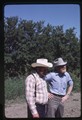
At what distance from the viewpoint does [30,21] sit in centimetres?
13588

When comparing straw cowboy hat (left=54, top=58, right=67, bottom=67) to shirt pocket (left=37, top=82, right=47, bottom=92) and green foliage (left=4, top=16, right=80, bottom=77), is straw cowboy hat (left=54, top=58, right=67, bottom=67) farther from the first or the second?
shirt pocket (left=37, top=82, right=47, bottom=92)

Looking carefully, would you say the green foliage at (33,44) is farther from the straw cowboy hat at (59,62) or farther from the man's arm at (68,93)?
the man's arm at (68,93)

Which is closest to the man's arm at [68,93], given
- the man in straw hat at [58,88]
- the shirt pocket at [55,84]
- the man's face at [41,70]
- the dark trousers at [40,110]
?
the man in straw hat at [58,88]

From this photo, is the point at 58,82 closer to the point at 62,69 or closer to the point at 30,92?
the point at 62,69

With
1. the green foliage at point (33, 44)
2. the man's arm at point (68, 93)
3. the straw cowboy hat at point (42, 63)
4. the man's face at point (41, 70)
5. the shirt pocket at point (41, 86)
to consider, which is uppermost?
the green foliage at point (33, 44)

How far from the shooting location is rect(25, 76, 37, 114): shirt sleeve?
13588 cm

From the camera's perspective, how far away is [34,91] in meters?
136

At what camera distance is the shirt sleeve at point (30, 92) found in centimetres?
13588

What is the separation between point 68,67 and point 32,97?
1.62 ft

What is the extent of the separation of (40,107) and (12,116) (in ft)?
1.02

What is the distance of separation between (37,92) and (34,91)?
0.03m

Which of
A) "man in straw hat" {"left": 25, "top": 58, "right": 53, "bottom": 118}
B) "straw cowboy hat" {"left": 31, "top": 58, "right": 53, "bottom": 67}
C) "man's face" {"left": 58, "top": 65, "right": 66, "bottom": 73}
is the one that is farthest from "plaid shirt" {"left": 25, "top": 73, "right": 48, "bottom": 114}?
"man's face" {"left": 58, "top": 65, "right": 66, "bottom": 73}

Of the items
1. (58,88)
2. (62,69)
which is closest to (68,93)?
Answer: (58,88)
